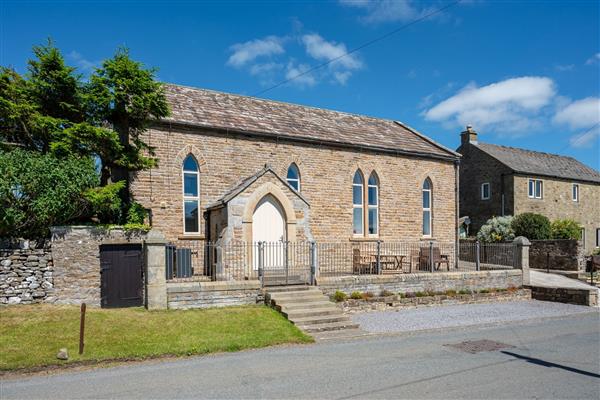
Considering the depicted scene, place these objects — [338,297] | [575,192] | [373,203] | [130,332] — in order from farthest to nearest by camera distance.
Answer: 1. [575,192]
2. [373,203]
3. [338,297]
4. [130,332]

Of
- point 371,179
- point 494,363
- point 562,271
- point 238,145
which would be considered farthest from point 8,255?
point 562,271

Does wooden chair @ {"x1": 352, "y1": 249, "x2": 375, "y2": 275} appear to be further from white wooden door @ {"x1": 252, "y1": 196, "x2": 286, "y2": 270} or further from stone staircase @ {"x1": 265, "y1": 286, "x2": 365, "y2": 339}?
stone staircase @ {"x1": 265, "y1": 286, "x2": 365, "y2": 339}

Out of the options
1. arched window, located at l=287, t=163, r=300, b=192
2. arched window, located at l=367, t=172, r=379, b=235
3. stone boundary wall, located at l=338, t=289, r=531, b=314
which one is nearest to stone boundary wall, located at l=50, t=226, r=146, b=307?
stone boundary wall, located at l=338, t=289, r=531, b=314

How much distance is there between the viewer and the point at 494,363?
29.5 feet

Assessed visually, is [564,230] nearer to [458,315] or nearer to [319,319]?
[458,315]

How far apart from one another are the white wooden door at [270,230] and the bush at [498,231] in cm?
1820

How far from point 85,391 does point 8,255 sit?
662 cm

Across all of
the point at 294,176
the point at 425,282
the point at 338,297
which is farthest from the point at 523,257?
the point at 294,176

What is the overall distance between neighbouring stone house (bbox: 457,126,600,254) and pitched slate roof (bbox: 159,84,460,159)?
1095cm

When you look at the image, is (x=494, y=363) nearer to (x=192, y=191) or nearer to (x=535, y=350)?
(x=535, y=350)

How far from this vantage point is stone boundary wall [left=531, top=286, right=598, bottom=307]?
17.2m

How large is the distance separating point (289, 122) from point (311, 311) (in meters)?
11.0

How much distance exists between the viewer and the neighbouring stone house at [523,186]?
108 ft

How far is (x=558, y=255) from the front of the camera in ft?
82.9
